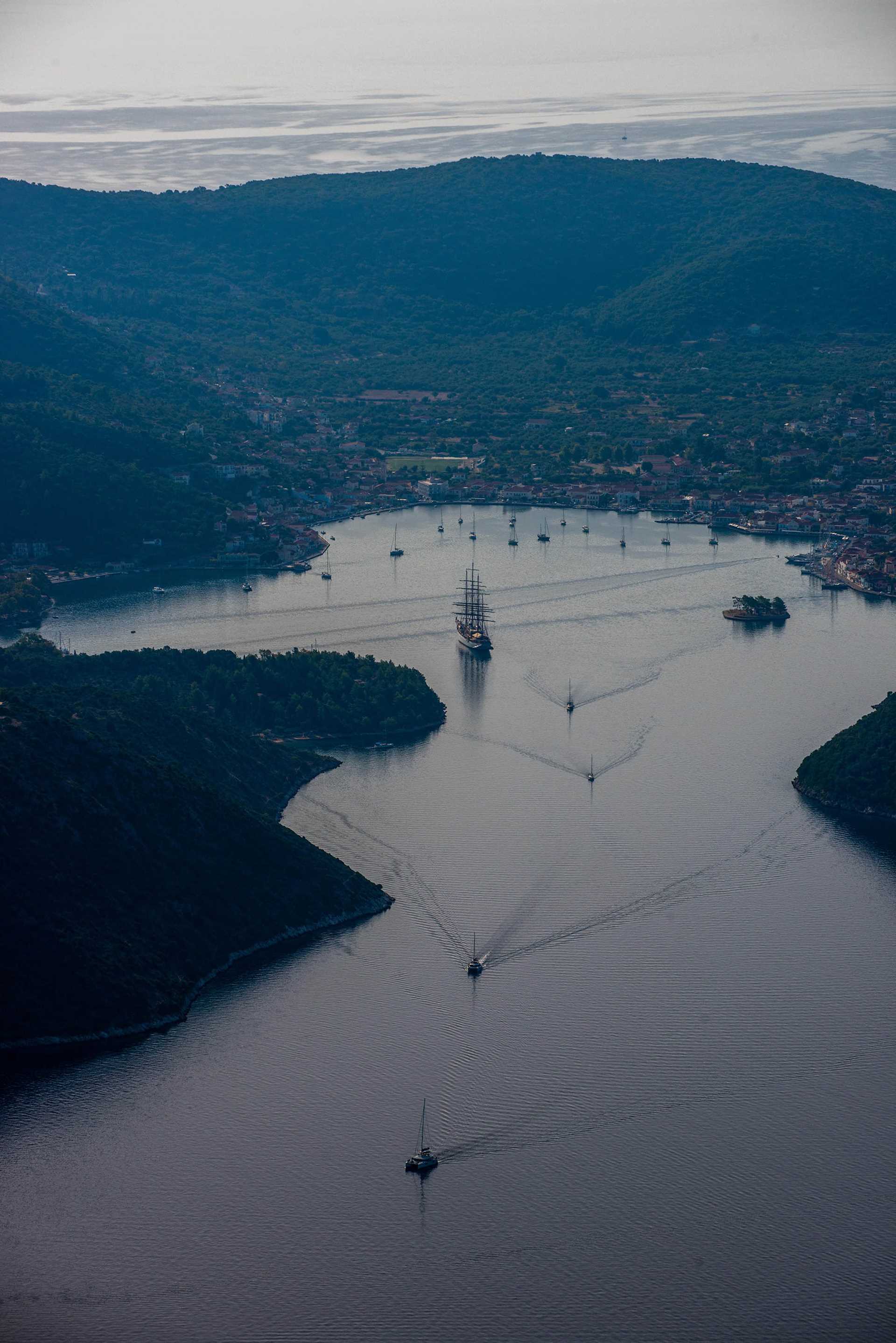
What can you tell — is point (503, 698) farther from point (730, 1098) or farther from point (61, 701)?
point (730, 1098)

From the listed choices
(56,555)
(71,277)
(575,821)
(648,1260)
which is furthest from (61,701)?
(71,277)

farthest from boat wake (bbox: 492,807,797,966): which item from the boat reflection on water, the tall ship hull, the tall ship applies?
the tall ship

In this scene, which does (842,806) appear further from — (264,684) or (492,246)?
(492,246)

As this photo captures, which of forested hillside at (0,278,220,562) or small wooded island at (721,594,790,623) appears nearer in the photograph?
small wooded island at (721,594,790,623)

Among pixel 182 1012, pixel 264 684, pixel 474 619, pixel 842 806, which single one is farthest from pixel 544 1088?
pixel 474 619

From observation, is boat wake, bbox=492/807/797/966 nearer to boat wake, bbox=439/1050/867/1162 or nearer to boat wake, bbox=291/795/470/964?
boat wake, bbox=291/795/470/964

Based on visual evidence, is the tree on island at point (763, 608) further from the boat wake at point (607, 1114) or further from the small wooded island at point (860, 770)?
the boat wake at point (607, 1114)
